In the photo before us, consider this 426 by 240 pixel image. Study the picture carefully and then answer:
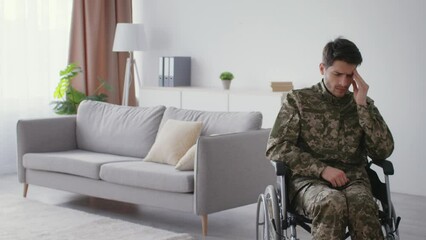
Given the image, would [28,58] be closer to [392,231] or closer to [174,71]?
[174,71]

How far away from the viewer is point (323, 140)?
11.3 ft

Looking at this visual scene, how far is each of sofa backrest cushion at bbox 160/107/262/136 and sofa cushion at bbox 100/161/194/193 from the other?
1.31 ft

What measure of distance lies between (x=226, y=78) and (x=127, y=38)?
109 cm

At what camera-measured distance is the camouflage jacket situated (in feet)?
11.2

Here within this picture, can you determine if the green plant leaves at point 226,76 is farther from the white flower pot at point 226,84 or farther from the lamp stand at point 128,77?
the lamp stand at point 128,77

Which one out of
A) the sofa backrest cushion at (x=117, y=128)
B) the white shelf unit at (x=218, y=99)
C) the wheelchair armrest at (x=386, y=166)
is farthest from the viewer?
the white shelf unit at (x=218, y=99)

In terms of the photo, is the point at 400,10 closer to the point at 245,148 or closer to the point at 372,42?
the point at 372,42

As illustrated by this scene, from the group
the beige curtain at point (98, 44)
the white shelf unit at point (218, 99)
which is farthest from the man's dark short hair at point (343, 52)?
the beige curtain at point (98, 44)

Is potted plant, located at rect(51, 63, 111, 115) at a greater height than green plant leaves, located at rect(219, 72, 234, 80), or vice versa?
green plant leaves, located at rect(219, 72, 234, 80)

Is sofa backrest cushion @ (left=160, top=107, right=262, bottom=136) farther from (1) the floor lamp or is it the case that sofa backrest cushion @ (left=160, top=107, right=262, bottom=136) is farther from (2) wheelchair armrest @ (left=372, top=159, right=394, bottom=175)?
(1) the floor lamp

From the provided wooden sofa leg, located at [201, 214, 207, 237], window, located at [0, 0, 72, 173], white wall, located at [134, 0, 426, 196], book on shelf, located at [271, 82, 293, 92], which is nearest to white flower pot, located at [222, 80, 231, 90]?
white wall, located at [134, 0, 426, 196]

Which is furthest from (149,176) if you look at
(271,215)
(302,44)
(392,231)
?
(302,44)

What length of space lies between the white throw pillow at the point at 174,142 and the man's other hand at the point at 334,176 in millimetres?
1916

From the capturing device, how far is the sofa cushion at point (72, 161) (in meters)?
5.31
